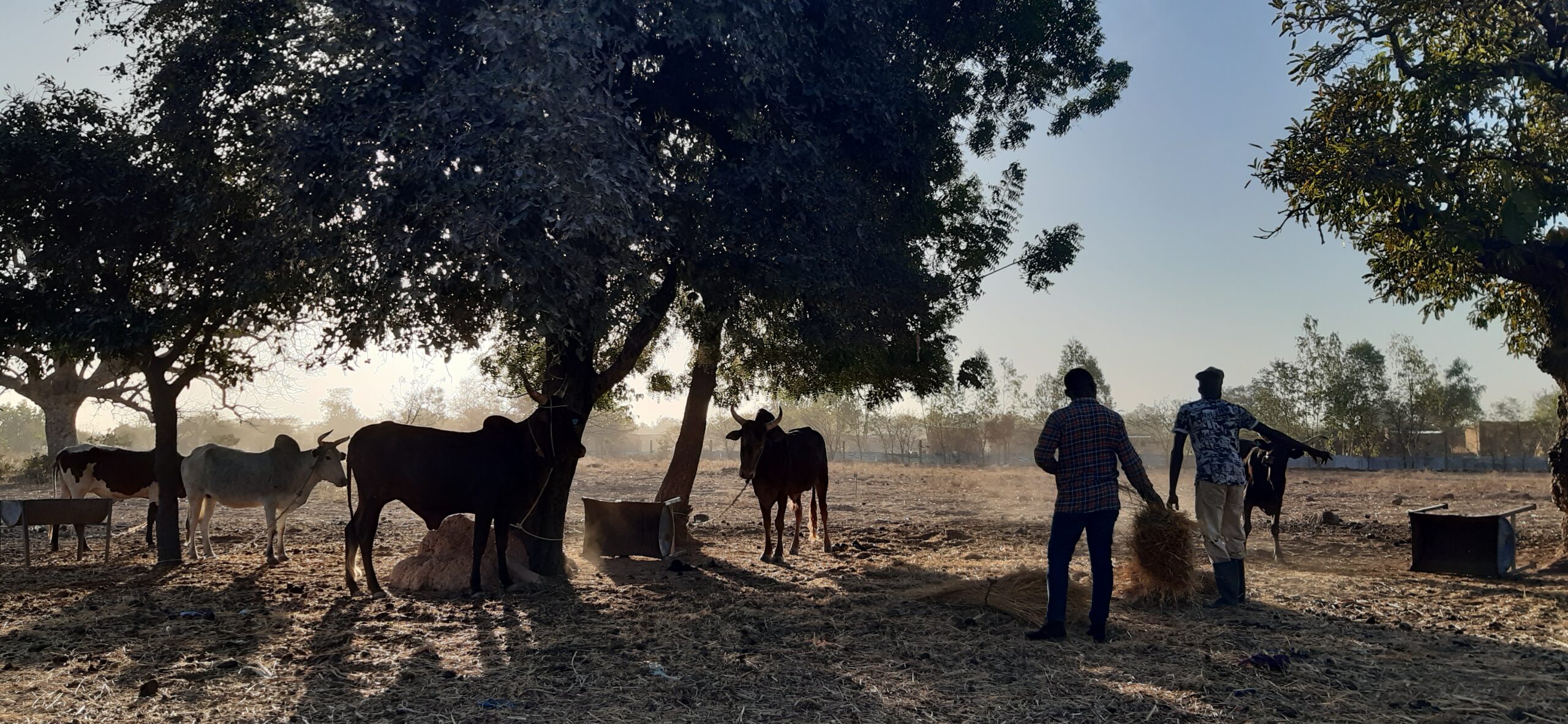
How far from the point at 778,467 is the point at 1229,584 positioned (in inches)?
253

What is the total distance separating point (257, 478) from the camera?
13.6m

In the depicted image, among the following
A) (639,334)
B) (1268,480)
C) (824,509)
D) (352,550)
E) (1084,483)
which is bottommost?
(352,550)

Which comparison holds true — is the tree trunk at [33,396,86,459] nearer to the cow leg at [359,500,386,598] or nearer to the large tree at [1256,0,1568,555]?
the cow leg at [359,500,386,598]

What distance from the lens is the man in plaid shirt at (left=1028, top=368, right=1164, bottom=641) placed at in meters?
7.44

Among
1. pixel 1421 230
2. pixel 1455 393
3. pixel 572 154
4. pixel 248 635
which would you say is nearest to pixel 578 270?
pixel 572 154

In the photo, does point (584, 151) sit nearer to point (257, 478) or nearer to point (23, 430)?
point (257, 478)

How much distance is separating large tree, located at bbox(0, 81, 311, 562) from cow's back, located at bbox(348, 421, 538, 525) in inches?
74.9

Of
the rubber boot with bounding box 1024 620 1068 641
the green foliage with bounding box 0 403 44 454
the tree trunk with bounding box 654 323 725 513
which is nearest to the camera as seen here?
the rubber boot with bounding box 1024 620 1068 641

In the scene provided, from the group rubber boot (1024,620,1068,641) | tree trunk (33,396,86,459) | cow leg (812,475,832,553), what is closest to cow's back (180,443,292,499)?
cow leg (812,475,832,553)

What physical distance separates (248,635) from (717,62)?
6956mm

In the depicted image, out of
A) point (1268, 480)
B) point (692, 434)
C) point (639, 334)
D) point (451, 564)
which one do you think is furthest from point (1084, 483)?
point (692, 434)

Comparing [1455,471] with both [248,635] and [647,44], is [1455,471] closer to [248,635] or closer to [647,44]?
[647,44]

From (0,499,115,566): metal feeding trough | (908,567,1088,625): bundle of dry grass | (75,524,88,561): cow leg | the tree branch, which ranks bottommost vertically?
(75,524,88,561): cow leg

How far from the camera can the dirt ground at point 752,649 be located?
593 centimetres
